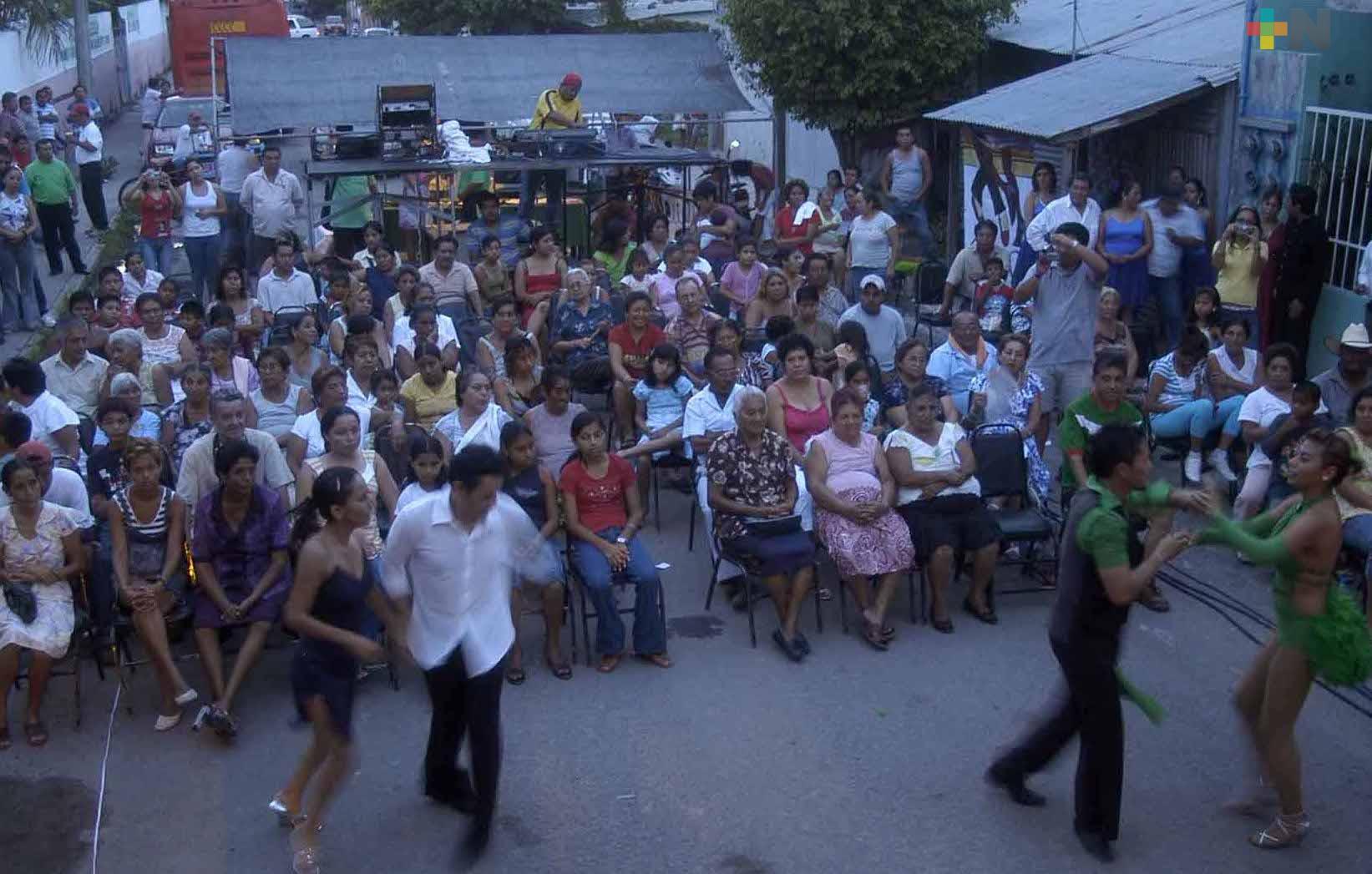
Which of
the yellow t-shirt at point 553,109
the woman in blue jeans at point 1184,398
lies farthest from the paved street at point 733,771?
the yellow t-shirt at point 553,109

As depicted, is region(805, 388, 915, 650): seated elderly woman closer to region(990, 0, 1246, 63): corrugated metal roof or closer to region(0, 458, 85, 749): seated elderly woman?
region(0, 458, 85, 749): seated elderly woman

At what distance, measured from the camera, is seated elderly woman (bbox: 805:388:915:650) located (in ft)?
26.4

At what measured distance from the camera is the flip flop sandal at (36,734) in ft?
23.1

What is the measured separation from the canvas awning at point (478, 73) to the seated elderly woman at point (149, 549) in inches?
394

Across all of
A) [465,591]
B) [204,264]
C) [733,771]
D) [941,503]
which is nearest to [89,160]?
[204,264]

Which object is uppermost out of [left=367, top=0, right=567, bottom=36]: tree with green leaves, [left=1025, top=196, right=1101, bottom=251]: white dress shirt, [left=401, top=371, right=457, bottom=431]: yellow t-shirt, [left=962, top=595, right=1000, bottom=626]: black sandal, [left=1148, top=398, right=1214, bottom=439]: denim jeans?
[left=367, top=0, right=567, bottom=36]: tree with green leaves

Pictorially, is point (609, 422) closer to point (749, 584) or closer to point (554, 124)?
point (749, 584)

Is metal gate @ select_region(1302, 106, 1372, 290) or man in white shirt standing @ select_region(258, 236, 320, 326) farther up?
metal gate @ select_region(1302, 106, 1372, 290)

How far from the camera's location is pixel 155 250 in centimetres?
1526

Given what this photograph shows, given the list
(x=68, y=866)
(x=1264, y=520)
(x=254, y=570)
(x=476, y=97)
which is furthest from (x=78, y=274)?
(x=1264, y=520)

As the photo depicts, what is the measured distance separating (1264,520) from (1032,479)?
2.97 m

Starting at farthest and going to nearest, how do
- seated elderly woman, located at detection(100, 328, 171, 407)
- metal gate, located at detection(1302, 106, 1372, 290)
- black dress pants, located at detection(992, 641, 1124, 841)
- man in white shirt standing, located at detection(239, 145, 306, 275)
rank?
1. man in white shirt standing, located at detection(239, 145, 306, 275)
2. metal gate, located at detection(1302, 106, 1372, 290)
3. seated elderly woman, located at detection(100, 328, 171, 407)
4. black dress pants, located at detection(992, 641, 1124, 841)

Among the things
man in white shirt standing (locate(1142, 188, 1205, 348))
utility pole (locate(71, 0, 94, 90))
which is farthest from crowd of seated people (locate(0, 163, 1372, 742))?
utility pole (locate(71, 0, 94, 90))

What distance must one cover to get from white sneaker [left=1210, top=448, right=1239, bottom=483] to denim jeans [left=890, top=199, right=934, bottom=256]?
669cm
